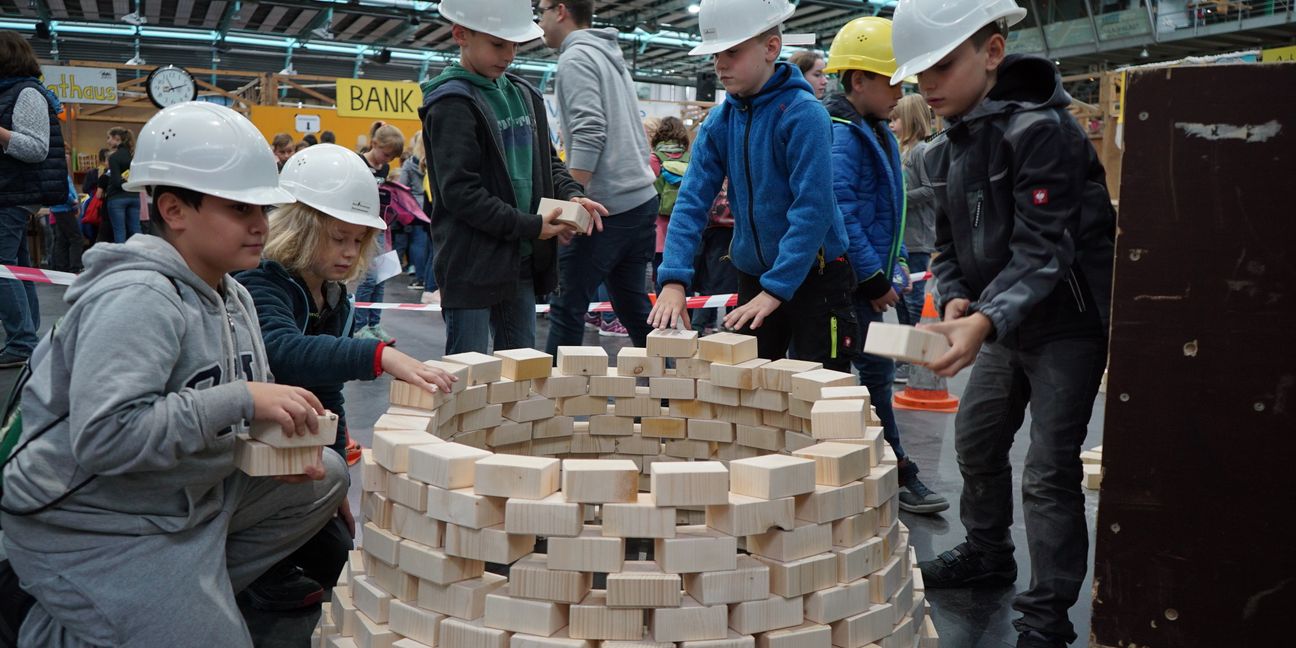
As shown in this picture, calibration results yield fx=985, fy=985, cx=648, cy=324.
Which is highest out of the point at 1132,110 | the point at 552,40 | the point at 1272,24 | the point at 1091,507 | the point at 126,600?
the point at 1272,24

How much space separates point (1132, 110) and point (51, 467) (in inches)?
80.5

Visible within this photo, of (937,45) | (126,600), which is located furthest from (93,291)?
(937,45)

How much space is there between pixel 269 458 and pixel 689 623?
0.83m

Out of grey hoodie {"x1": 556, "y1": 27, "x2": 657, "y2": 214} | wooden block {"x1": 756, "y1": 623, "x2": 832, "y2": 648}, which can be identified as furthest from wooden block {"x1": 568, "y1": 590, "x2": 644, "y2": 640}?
grey hoodie {"x1": 556, "y1": 27, "x2": 657, "y2": 214}

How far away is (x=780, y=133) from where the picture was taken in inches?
110

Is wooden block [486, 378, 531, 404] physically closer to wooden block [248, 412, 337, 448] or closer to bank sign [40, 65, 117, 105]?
wooden block [248, 412, 337, 448]

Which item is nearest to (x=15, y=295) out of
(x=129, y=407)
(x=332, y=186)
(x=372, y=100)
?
(x=332, y=186)

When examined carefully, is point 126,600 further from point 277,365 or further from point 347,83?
point 347,83

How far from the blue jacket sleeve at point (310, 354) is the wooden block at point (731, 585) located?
1.04 metres

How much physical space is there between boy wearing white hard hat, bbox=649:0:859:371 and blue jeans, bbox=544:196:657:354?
0.67 m

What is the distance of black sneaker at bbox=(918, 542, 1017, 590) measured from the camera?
9.03 feet

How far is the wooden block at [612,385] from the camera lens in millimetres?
2596

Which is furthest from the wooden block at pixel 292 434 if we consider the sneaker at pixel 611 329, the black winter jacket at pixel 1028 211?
the sneaker at pixel 611 329

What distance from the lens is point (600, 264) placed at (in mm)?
3674
